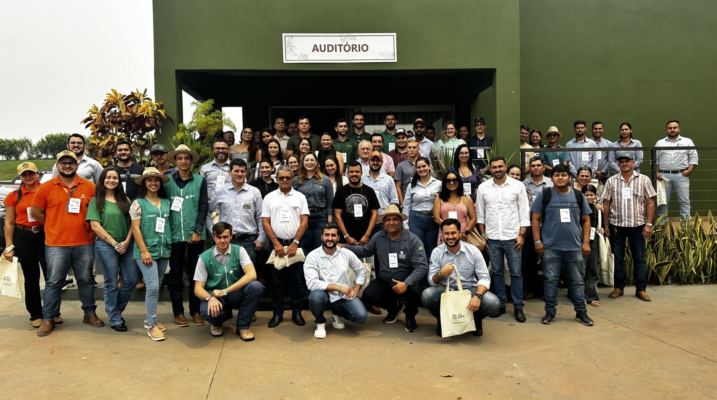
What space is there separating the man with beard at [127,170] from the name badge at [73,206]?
832mm

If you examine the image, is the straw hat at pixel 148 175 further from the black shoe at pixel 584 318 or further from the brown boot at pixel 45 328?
the black shoe at pixel 584 318

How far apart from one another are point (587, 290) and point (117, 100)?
6.85 meters

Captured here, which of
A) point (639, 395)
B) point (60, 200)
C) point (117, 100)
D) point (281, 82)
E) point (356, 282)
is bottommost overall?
point (639, 395)

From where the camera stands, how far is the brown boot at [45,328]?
499 cm

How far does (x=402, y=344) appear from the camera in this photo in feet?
15.3

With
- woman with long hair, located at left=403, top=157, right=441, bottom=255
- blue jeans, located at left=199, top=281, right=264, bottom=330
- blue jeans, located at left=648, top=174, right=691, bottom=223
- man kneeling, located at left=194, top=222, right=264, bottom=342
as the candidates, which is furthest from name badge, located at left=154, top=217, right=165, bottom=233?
blue jeans, located at left=648, top=174, right=691, bottom=223

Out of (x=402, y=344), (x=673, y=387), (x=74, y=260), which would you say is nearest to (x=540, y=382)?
(x=673, y=387)

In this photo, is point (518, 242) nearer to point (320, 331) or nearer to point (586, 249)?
point (586, 249)

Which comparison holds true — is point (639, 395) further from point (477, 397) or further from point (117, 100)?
point (117, 100)

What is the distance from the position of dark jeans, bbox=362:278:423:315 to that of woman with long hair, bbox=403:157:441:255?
85 centimetres

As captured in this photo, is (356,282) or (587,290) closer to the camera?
(356,282)

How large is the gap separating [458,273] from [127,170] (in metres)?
4.04

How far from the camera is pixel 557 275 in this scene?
5391mm

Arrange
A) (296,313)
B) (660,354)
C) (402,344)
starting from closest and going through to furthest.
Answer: (660,354) < (402,344) < (296,313)
